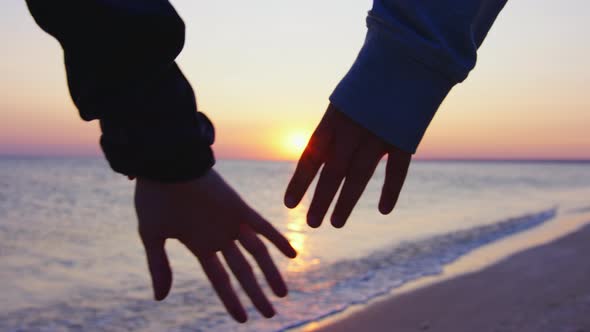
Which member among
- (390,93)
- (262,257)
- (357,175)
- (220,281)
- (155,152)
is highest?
(390,93)

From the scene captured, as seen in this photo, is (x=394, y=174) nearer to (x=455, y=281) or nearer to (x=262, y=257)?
(x=262, y=257)

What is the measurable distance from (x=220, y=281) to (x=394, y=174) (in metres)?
0.55

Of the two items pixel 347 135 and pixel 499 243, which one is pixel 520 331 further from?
pixel 499 243

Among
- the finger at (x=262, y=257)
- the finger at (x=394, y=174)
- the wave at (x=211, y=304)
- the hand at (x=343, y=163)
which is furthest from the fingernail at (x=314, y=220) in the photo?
the wave at (x=211, y=304)

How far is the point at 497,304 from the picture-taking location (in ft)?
12.8

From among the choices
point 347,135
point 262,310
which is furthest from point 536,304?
point 347,135

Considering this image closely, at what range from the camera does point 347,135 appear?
1.04 metres

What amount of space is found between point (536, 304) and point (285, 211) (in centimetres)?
896

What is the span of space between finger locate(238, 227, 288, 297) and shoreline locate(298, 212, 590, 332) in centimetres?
240

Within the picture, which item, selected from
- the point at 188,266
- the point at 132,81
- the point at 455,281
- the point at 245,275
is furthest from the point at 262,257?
the point at 188,266

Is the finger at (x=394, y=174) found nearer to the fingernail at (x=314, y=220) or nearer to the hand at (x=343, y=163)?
the hand at (x=343, y=163)

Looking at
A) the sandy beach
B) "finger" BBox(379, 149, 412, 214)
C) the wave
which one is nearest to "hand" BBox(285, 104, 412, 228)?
"finger" BBox(379, 149, 412, 214)

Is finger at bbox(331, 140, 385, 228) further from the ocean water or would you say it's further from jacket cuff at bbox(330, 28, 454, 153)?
the ocean water

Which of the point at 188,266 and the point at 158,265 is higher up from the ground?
the point at 158,265
